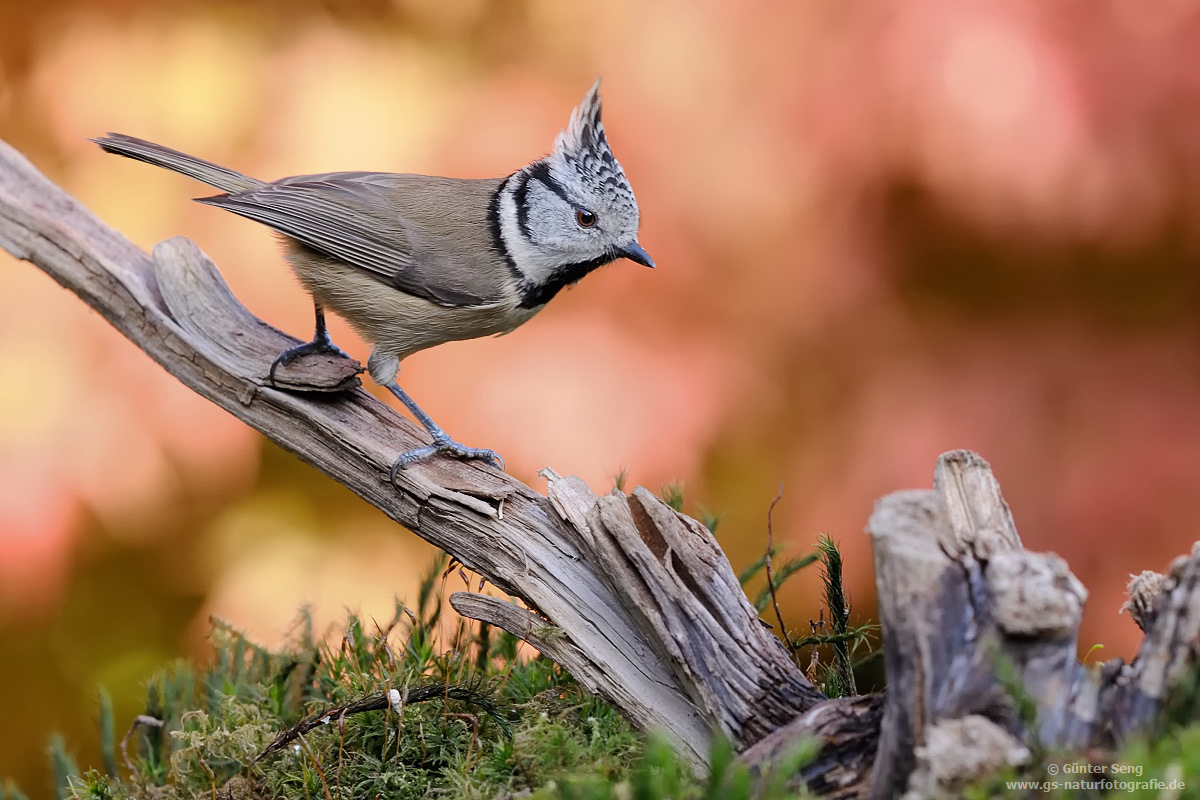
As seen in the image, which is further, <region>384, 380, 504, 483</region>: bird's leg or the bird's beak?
the bird's beak

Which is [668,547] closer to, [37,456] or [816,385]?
[816,385]

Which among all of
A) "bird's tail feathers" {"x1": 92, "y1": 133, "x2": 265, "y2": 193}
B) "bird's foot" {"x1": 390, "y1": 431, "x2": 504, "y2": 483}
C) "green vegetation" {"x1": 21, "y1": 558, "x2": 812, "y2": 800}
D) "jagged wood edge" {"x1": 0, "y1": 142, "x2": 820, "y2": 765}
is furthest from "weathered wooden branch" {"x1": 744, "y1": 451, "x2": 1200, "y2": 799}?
"bird's tail feathers" {"x1": 92, "y1": 133, "x2": 265, "y2": 193}

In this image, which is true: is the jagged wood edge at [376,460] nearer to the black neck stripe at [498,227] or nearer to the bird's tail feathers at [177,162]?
the bird's tail feathers at [177,162]

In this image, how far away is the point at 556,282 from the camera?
8.94ft

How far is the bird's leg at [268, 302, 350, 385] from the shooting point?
2441 mm

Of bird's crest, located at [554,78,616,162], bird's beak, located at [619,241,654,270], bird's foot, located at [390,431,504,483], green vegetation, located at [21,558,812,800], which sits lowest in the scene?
green vegetation, located at [21,558,812,800]

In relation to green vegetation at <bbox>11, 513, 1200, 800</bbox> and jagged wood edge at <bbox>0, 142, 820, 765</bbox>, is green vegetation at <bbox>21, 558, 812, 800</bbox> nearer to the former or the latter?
green vegetation at <bbox>11, 513, 1200, 800</bbox>

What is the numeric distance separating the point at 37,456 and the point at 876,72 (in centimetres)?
246

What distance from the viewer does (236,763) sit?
6.81ft

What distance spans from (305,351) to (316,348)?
3.6 inches

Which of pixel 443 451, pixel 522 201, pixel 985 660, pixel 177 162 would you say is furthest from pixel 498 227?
pixel 985 660

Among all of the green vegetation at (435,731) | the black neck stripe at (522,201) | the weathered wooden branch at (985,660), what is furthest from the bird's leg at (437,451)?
the weathered wooden branch at (985,660)

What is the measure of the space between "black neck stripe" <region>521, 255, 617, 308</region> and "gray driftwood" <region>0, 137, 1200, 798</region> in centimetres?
47

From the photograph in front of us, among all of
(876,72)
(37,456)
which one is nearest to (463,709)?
(37,456)
